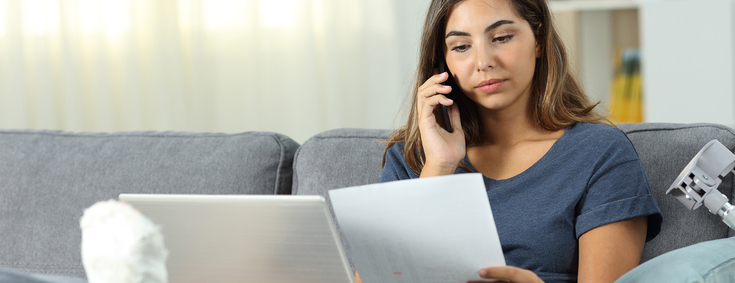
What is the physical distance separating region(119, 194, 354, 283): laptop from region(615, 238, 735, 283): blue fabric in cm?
34

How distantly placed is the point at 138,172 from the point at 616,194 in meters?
0.98

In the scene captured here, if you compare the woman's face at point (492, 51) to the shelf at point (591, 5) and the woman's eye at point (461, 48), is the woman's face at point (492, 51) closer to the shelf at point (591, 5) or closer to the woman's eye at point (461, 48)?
the woman's eye at point (461, 48)

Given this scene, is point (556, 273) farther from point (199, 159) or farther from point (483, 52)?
point (199, 159)

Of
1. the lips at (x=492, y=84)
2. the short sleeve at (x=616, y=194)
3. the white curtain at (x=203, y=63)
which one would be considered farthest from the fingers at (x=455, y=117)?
the white curtain at (x=203, y=63)

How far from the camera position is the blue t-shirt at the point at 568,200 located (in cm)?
87

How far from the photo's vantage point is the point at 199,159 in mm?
1316

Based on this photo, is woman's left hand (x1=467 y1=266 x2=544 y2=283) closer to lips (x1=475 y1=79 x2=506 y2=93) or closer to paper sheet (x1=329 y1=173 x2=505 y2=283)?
paper sheet (x1=329 y1=173 x2=505 y2=283)

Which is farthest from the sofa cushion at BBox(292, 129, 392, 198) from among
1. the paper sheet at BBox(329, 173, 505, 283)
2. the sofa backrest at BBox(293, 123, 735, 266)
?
the paper sheet at BBox(329, 173, 505, 283)

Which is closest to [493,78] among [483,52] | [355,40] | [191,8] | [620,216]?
[483,52]

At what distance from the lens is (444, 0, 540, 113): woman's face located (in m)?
0.99

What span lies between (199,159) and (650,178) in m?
0.91

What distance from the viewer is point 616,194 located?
2.85ft

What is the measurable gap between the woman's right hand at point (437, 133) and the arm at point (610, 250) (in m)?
0.26

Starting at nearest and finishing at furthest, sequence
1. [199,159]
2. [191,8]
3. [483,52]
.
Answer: [483,52]
[199,159]
[191,8]
